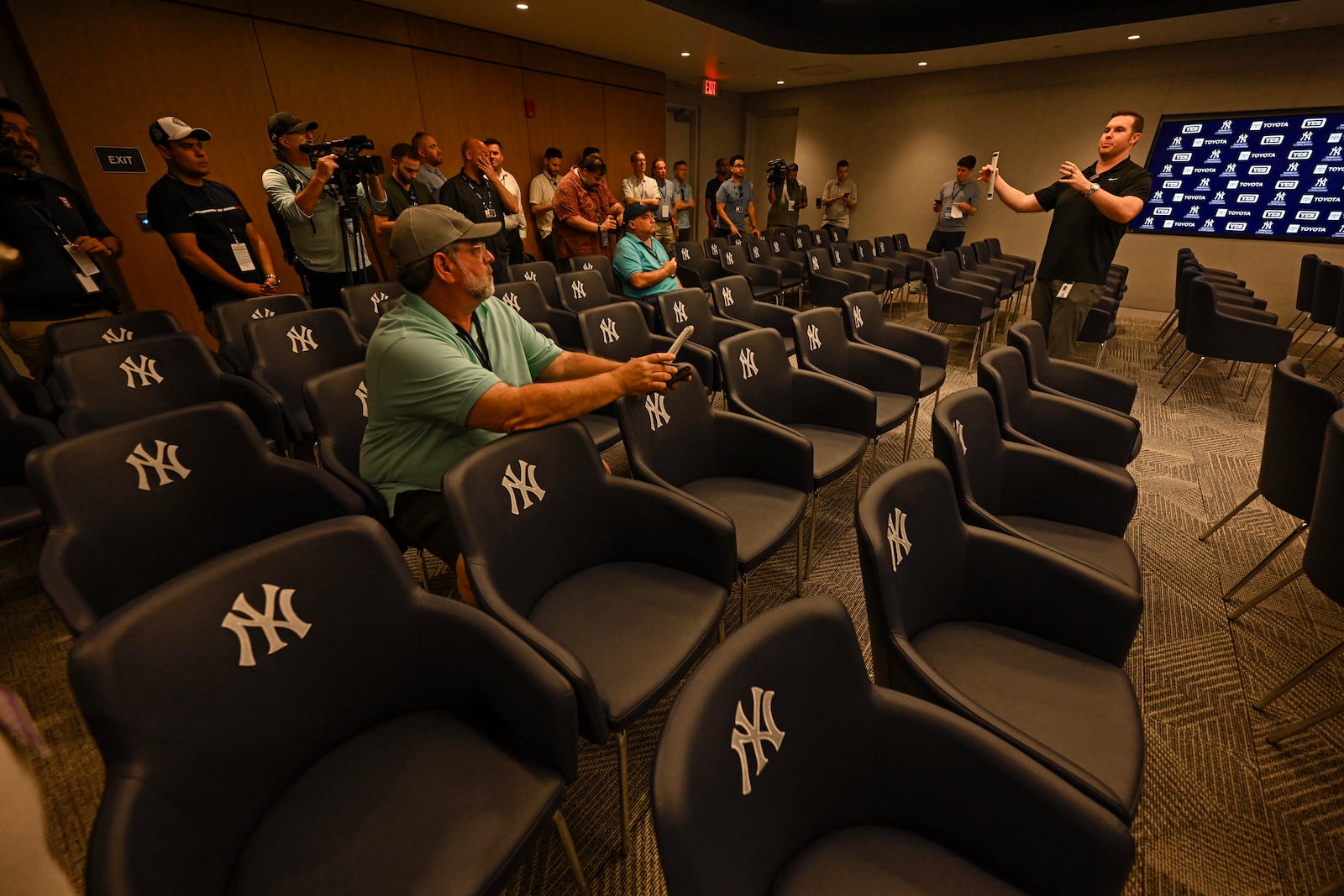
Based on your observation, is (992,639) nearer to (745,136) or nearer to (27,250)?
(27,250)

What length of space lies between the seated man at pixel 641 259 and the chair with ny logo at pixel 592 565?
2.45 meters

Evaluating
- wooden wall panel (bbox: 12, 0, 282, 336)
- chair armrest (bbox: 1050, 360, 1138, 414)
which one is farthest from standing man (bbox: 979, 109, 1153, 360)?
wooden wall panel (bbox: 12, 0, 282, 336)

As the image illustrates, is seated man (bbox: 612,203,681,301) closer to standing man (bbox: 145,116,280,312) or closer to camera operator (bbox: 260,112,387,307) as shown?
camera operator (bbox: 260,112,387,307)

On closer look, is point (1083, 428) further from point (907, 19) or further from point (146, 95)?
point (907, 19)

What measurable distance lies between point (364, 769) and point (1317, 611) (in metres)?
3.29

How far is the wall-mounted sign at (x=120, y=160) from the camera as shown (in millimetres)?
4211

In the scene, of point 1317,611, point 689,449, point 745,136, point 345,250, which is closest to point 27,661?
point 689,449

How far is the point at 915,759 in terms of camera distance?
96 centimetres

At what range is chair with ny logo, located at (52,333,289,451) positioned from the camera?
6.72 ft

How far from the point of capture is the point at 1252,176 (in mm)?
6637

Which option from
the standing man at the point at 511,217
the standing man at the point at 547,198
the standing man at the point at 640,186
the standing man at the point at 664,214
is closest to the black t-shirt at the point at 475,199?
the standing man at the point at 511,217

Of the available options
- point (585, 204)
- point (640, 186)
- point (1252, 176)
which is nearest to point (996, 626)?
point (585, 204)

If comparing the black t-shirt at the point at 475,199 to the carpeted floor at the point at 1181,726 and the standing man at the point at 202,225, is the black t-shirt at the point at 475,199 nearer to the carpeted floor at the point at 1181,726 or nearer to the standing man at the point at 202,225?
the standing man at the point at 202,225

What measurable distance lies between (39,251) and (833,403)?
4.00 metres
